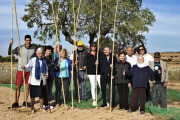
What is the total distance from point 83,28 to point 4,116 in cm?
1327

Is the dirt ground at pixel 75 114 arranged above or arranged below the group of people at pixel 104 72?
below

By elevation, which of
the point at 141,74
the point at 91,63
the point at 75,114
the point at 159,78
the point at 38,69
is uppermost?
the point at 91,63

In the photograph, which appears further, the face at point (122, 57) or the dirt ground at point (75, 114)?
the face at point (122, 57)

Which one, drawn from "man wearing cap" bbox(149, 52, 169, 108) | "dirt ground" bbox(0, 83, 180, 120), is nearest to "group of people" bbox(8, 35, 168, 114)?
"man wearing cap" bbox(149, 52, 169, 108)

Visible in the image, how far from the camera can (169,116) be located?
18.2 feet

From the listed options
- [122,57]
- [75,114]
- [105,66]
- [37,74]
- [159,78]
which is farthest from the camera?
[105,66]

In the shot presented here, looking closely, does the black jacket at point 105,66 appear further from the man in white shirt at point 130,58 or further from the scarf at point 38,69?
the scarf at point 38,69

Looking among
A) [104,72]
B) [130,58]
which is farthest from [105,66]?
[130,58]

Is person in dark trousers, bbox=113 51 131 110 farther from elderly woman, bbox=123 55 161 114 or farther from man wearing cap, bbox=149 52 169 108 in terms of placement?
man wearing cap, bbox=149 52 169 108

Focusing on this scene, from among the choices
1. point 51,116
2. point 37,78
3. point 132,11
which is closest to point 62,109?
point 51,116

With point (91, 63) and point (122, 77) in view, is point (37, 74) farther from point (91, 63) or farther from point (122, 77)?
point (122, 77)

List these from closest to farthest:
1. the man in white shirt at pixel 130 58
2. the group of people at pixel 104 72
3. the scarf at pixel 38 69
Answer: the scarf at pixel 38 69, the group of people at pixel 104 72, the man in white shirt at pixel 130 58

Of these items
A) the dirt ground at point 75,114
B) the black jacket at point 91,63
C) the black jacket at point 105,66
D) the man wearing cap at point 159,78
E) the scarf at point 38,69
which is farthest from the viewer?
the black jacket at point 91,63

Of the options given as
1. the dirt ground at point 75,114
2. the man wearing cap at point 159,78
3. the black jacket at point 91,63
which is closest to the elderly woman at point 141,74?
the man wearing cap at point 159,78
